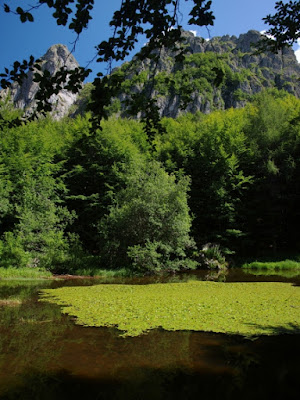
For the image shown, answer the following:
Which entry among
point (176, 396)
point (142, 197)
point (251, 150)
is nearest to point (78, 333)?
point (176, 396)

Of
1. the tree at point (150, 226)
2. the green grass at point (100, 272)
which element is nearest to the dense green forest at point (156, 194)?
the tree at point (150, 226)

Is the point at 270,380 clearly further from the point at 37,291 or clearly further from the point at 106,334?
the point at 37,291

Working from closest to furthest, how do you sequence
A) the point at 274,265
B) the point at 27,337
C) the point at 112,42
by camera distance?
the point at 112,42
the point at 27,337
the point at 274,265

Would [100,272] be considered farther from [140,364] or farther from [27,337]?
[140,364]

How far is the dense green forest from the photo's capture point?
20.7 m

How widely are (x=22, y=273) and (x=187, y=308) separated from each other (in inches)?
446

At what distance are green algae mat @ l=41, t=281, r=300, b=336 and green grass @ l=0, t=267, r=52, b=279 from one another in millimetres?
4677

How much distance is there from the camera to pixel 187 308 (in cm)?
945

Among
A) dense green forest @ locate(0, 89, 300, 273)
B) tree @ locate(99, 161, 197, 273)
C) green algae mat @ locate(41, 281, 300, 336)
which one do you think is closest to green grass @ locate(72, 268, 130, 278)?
dense green forest @ locate(0, 89, 300, 273)

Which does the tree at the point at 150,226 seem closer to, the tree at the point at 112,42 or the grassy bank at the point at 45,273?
the grassy bank at the point at 45,273

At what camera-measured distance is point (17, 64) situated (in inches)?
89.7

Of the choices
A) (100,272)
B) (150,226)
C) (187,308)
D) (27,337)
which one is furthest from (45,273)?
(27,337)

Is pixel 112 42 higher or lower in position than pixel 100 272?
higher

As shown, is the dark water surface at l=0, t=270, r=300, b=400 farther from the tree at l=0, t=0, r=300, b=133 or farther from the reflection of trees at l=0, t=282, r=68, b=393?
the tree at l=0, t=0, r=300, b=133
